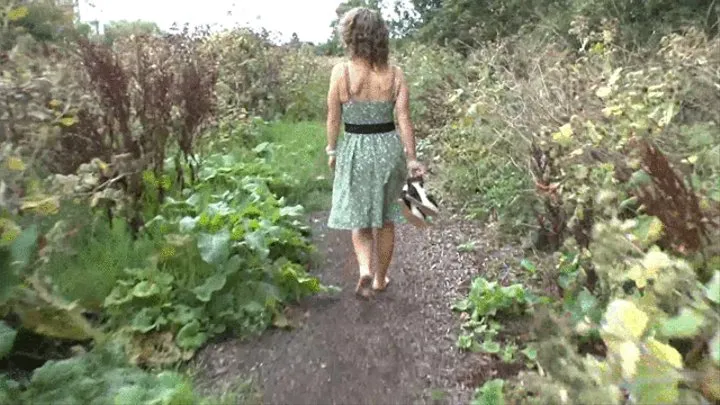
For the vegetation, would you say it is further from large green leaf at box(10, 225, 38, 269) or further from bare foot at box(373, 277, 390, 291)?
bare foot at box(373, 277, 390, 291)

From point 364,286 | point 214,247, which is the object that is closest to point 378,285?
point 364,286

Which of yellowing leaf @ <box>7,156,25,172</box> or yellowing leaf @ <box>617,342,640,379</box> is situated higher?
yellowing leaf @ <box>7,156,25,172</box>

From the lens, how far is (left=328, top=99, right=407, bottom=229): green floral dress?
5668mm

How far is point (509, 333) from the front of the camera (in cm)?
488

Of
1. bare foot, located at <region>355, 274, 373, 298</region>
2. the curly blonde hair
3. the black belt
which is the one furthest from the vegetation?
the curly blonde hair

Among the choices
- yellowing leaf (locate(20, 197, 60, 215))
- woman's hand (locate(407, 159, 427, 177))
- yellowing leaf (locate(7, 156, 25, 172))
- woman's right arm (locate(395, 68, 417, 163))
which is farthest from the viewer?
woman's right arm (locate(395, 68, 417, 163))

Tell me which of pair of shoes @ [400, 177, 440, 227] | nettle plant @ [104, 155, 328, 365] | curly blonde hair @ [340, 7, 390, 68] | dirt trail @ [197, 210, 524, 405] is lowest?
dirt trail @ [197, 210, 524, 405]

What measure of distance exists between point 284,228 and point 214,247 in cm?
107

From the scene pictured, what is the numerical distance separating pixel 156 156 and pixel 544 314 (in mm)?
3472

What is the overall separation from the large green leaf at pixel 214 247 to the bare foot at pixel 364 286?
2.96 feet

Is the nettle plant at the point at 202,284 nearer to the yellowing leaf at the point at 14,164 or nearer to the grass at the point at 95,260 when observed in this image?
the grass at the point at 95,260

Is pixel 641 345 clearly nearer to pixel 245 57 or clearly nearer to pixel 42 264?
pixel 42 264

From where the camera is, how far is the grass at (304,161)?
8523mm

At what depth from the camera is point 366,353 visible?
480 cm
